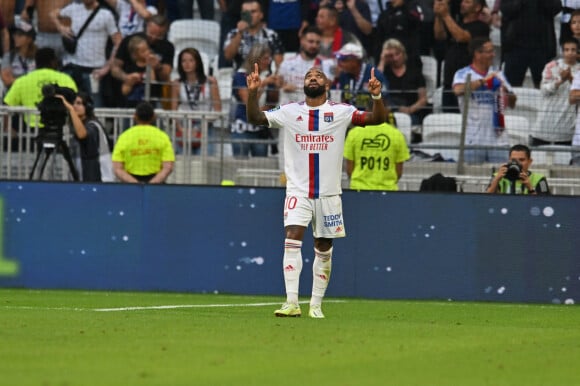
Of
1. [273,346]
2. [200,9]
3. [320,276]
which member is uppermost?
[200,9]

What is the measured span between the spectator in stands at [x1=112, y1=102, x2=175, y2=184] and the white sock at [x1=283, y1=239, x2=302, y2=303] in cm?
526

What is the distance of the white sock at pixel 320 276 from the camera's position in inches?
463

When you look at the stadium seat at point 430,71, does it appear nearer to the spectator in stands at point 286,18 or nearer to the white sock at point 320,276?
the spectator in stands at point 286,18

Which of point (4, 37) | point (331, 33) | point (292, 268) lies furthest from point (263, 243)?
point (4, 37)

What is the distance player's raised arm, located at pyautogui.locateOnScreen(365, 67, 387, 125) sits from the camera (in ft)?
37.4

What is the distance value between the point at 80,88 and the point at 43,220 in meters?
5.63

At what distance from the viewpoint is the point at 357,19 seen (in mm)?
20797

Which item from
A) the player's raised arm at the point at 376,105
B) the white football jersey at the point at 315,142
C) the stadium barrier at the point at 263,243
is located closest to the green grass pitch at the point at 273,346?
the white football jersey at the point at 315,142

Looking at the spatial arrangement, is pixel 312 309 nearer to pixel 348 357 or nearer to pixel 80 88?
pixel 348 357

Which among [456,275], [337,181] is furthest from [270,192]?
[337,181]

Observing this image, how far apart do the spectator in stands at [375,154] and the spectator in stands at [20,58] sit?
7.44m

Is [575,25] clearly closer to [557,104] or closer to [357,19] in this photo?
[557,104]

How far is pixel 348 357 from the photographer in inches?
324

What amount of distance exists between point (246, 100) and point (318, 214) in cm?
707
